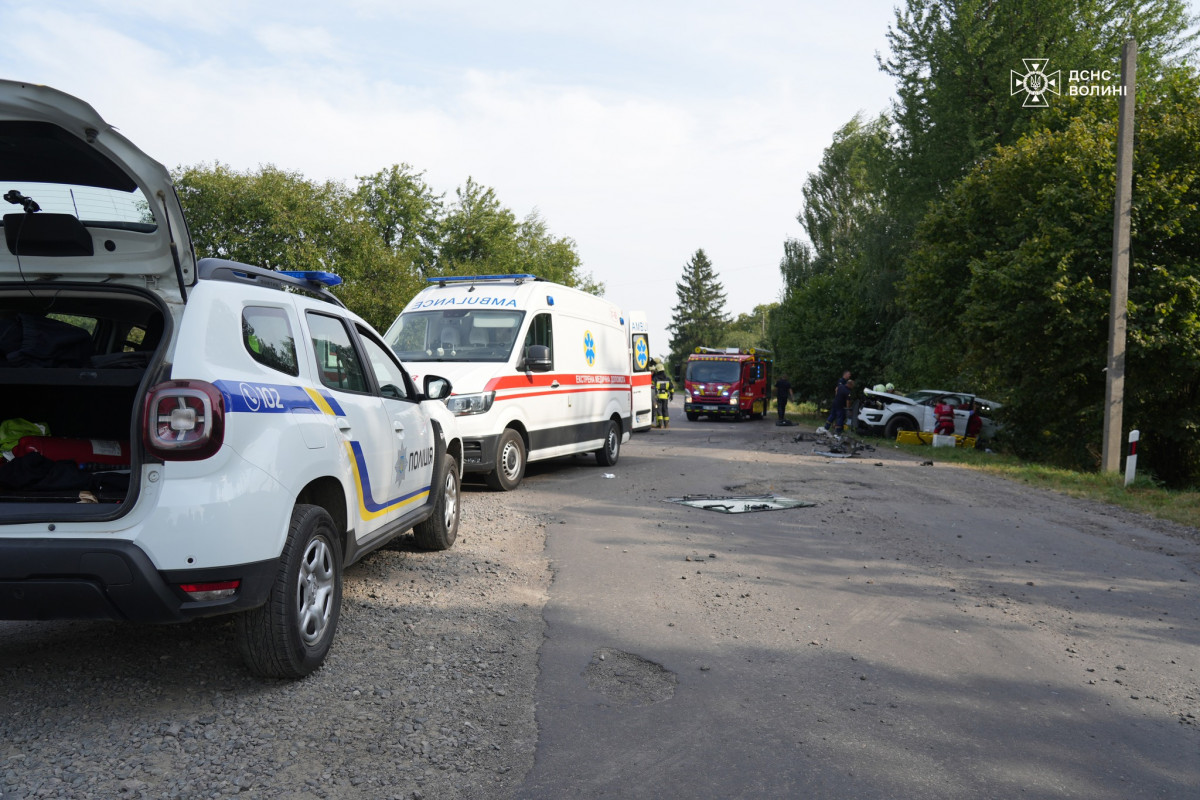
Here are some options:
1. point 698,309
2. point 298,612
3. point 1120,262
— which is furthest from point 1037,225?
point 698,309

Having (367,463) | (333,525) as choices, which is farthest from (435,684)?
(367,463)

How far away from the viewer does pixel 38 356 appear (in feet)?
14.5

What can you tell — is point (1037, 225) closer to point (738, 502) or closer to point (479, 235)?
point (738, 502)

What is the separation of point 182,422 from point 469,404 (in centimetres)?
674

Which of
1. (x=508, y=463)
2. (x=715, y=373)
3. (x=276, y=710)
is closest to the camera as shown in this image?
(x=276, y=710)

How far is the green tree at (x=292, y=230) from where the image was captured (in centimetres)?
2719

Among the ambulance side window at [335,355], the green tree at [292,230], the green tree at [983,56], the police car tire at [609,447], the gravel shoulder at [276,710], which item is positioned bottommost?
the gravel shoulder at [276,710]

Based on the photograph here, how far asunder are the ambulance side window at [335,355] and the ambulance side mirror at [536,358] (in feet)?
17.4

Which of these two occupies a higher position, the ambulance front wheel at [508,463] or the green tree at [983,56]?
the green tree at [983,56]

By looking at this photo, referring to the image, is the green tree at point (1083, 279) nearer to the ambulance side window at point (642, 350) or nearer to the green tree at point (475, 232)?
the ambulance side window at point (642, 350)

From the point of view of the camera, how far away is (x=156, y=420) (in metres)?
Result: 3.53

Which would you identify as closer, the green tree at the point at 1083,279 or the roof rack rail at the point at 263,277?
the roof rack rail at the point at 263,277

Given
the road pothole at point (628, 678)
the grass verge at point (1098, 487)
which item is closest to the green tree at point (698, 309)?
the grass verge at point (1098, 487)

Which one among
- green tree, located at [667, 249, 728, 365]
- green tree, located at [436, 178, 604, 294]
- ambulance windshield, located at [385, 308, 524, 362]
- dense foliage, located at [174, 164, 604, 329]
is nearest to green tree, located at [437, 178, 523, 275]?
green tree, located at [436, 178, 604, 294]
